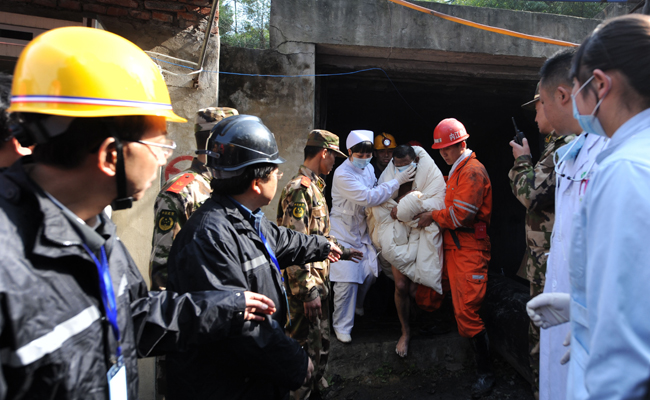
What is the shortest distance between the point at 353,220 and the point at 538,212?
6.31 ft

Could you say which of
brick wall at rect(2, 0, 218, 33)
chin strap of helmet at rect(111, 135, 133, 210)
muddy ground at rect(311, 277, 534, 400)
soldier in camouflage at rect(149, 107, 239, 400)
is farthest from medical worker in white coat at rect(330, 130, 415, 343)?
chin strap of helmet at rect(111, 135, 133, 210)

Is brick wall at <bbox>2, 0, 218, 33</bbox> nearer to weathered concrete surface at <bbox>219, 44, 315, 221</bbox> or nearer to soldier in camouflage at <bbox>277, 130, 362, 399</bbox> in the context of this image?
weathered concrete surface at <bbox>219, 44, 315, 221</bbox>

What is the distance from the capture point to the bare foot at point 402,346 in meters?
4.21

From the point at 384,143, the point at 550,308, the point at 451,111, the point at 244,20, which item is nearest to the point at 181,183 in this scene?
A: the point at 550,308

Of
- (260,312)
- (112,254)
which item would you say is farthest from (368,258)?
(112,254)

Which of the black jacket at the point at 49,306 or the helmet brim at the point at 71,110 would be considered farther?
the helmet brim at the point at 71,110

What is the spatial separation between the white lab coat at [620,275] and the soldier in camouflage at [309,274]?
1.89 m

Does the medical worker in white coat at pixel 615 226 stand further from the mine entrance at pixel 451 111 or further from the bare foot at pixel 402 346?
the mine entrance at pixel 451 111

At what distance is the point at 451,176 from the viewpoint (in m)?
4.14

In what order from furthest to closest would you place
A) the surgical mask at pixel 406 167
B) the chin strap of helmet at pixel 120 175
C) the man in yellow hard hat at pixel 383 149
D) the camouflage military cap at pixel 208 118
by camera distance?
the man in yellow hard hat at pixel 383 149 → the surgical mask at pixel 406 167 → the camouflage military cap at pixel 208 118 → the chin strap of helmet at pixel 120 175

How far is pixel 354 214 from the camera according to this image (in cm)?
446

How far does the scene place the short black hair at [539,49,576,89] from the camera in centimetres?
211

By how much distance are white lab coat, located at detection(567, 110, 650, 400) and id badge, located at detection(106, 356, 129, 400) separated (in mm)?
1222

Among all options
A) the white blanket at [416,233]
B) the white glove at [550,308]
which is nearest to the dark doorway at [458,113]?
the white blanket at [416,233]
